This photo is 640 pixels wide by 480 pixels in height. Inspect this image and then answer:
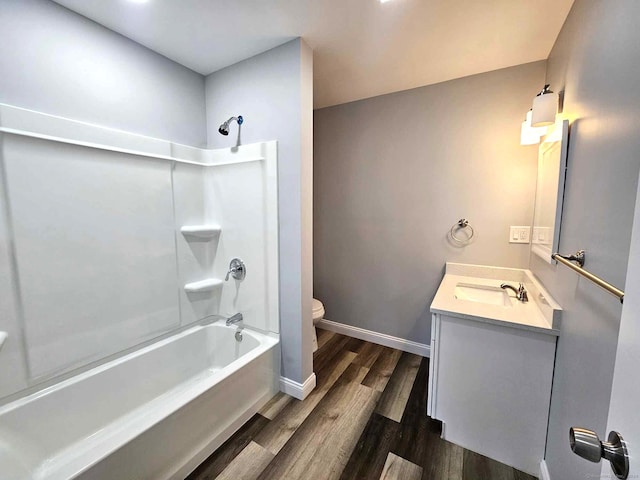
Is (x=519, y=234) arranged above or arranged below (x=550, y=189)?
below

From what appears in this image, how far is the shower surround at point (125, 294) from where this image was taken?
126cm

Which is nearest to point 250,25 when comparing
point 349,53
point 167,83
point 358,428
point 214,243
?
point 349,53

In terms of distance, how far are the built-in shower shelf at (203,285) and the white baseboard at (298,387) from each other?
2.95 ft

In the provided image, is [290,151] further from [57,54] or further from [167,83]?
[57,54]

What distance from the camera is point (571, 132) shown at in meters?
1.24

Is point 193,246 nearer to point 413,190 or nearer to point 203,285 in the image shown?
point 203,285

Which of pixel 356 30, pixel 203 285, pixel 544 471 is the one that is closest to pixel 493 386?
pixel 544 471

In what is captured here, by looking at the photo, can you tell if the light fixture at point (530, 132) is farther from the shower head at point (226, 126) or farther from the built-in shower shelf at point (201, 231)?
the built-in shower shelf at point (201, 231)

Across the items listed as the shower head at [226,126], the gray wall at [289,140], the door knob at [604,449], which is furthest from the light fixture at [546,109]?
the shower head at [226,126]

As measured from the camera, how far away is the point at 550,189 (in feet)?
4.77

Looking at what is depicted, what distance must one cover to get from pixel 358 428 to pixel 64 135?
2361 millimetres

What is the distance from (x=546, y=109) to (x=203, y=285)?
2.48 metres

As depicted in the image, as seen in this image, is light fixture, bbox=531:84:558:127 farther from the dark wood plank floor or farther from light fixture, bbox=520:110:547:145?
the dark wood plank floor

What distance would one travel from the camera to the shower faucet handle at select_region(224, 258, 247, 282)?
6.70 feet
